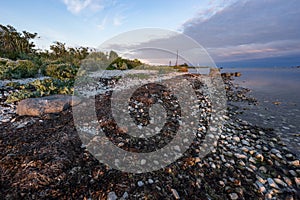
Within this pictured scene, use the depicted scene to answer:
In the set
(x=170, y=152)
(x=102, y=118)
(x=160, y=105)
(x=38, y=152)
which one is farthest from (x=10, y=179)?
(x=160, y=105)

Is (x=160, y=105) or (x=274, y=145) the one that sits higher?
(x=160, y=105)

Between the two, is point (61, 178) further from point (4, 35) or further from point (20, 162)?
point (4, 35)

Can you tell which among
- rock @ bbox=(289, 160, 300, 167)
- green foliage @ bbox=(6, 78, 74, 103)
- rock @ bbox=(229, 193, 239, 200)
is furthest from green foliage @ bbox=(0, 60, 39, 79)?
rock @ bbox=(289, 160, 300, 167)

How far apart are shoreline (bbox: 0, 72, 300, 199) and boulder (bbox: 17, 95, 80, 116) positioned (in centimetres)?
50

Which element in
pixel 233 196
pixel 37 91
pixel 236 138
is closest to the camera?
pixel 233 196

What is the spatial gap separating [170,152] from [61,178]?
1.83 metres

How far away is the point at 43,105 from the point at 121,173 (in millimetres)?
3175

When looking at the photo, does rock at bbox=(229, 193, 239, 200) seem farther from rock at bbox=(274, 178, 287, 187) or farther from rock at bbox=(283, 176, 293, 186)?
rock at bbox=(283, 176, 293, 186)

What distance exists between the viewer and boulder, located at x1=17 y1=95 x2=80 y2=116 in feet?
12.0

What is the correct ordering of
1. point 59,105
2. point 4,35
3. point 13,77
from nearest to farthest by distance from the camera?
point 59,105 → point 13,77 → point 4,35

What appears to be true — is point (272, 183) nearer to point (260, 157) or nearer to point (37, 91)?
point (260, 157)

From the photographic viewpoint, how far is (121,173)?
2084mm

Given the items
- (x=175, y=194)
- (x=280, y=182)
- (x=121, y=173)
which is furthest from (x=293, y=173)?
(x=121, y=173)

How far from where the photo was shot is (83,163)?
216cm
